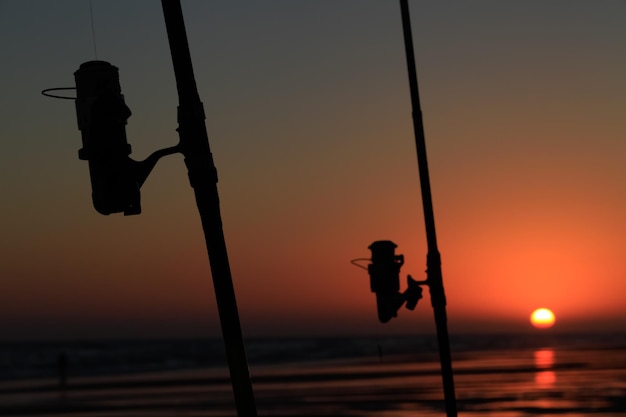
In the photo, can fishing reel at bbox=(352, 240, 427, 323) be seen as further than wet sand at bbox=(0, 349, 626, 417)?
No

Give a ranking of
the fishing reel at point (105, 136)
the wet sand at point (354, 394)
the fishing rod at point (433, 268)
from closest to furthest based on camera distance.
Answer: the fishing reel at point (105, 136) → the fishing rod at point (433, 268) → the wet sand at point (354, 394)

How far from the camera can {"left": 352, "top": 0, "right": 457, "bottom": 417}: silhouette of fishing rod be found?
12.1 meters

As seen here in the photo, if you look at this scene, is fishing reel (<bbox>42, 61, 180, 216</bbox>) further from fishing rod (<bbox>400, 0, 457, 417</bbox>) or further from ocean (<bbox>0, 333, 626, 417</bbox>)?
ocean (<bbox>0, 333, 626, 417</bbox>)

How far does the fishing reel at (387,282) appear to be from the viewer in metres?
12.4

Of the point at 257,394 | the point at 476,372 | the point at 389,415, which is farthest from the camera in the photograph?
the point at 476,372

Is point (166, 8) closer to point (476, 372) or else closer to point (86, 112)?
point (86, 112)

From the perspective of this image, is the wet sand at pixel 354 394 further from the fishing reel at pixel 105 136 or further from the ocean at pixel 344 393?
the fishing reel at pixel 105 136

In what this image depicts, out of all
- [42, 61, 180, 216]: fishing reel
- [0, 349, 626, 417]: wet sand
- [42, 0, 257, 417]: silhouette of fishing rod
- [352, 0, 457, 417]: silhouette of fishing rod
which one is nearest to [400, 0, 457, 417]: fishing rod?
[352, 0, 457, 417]: silhouette of fishing rod

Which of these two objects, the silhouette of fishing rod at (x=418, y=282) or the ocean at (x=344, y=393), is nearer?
the silhouette of fishing rod at (x=418, y=282)

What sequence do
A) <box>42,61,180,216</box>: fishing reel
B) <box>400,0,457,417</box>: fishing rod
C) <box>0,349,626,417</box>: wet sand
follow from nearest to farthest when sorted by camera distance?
<box>42,61,180,216</box>: fishing reel < <box>400,0,457,417</box>: fishing rod < <box>0,349,626,417</box>: wet sand

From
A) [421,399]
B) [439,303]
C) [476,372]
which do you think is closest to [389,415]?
[421,399]

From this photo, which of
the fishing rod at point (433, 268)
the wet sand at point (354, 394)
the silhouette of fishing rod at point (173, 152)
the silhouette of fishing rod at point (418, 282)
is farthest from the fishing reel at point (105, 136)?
the wet sand at point (354, 394)

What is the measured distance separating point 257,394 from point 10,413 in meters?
9.23

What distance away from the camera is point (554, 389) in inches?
1512
